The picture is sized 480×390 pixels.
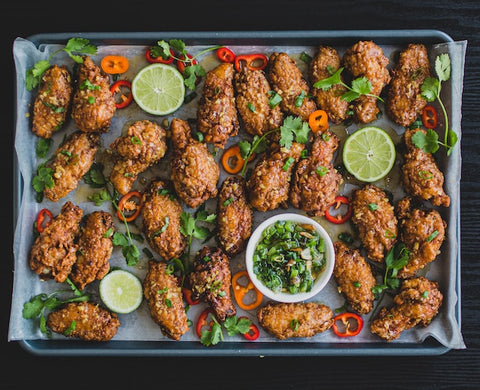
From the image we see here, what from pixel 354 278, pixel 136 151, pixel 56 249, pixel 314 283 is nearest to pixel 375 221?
pixel 354 278

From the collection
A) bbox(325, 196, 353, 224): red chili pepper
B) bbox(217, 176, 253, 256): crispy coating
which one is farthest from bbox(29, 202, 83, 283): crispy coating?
bbox(325, 196, 353, 224): red chili pepper

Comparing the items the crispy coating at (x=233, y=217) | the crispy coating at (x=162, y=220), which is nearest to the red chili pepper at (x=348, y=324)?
the crispy coating at (x=233, y=217)

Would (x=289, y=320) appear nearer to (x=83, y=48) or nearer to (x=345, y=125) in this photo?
(x=345, y=125)

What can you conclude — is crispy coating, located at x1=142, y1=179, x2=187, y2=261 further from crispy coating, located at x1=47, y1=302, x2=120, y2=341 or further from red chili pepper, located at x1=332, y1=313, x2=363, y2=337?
red chili pepper, located at x1=332, y1=313, x2=363, y2=337

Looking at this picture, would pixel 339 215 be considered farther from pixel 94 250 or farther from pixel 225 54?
pixel 94 250

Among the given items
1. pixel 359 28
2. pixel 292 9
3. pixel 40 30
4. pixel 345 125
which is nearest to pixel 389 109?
pixel 345 125
